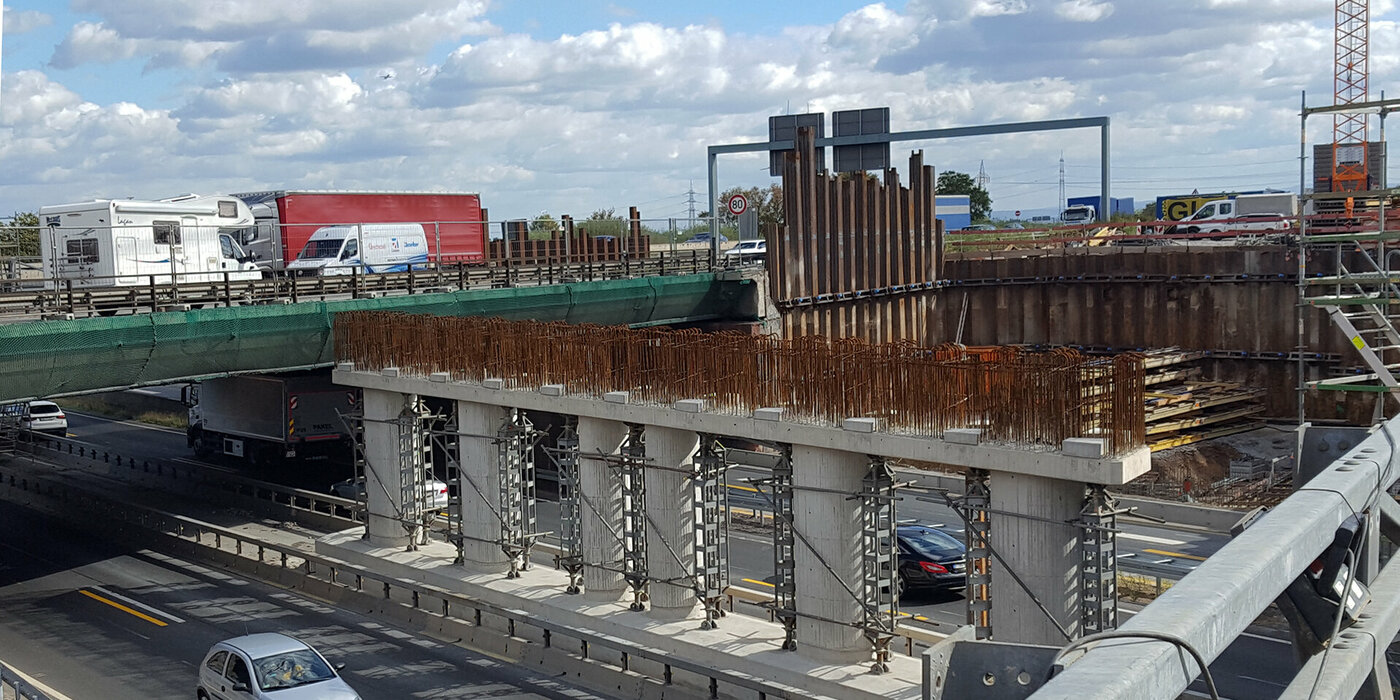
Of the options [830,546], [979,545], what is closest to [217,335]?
[830,546]

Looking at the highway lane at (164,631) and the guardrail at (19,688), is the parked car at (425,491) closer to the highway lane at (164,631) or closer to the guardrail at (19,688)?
the highway lane at (164,631)

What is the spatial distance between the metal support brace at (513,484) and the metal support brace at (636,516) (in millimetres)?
2968

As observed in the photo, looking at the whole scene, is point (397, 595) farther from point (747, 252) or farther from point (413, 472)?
point (747, 252)

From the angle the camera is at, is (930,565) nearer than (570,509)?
No

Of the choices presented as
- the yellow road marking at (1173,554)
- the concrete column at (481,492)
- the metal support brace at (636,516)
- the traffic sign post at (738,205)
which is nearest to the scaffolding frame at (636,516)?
the metal support brace at (636,516)

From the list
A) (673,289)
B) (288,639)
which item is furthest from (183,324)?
(673,289)

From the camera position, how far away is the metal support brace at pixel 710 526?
2145cm

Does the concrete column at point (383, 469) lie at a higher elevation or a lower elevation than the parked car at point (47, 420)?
higher

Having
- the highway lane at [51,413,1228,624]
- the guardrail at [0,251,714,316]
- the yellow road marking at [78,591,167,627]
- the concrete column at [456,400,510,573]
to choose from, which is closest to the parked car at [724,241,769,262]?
the guardrail at [0,251,714,316]

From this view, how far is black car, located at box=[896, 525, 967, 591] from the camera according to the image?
25250 millimetres

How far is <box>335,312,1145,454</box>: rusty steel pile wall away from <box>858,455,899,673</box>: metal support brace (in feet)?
3.40

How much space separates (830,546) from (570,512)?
7133 mm

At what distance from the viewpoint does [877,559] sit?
757 inches

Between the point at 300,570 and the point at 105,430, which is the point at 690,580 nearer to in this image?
the point at 300,570
